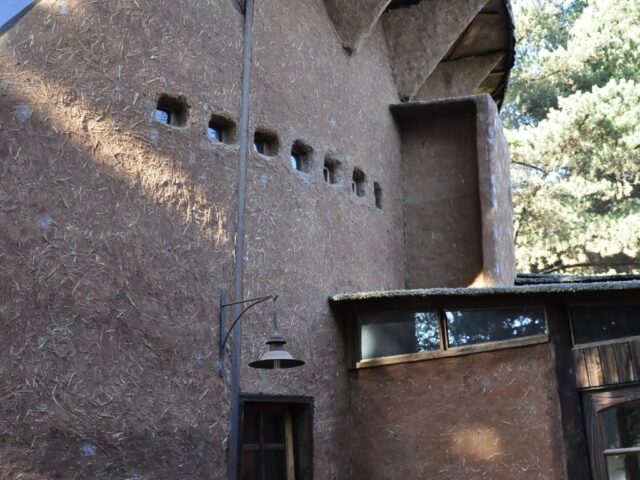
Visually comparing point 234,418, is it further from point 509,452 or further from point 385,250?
point 385,250

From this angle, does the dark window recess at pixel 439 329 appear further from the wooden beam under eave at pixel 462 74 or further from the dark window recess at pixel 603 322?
the wooden beam under eave at pixel 462 74

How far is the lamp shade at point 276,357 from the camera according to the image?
266 inches

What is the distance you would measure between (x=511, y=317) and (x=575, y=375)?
0.90 meters

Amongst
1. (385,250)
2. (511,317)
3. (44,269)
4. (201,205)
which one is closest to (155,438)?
(44,269)

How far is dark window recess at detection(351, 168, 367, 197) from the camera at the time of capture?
10.3 metres

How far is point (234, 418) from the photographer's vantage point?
7.46 meters

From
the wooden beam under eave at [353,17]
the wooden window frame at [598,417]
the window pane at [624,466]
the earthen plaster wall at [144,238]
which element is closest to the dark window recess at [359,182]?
the earthen plaster wall at [144,238]

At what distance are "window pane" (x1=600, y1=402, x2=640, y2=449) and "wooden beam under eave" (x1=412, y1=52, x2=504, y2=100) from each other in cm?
752

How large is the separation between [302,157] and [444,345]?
274 cm

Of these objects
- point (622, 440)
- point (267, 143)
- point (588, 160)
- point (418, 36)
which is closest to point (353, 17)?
point (418, 36)

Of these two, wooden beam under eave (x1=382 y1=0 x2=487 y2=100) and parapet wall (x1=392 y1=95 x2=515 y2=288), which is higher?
wooden beam under eave (x1=382 y1=0 x2=487 y2=100)

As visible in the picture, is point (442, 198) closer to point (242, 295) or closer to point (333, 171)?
point (333, 171)

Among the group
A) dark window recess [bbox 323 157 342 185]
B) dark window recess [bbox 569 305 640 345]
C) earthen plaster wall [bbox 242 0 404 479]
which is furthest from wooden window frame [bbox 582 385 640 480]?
dark window recess [bbox 323 157 342 185]

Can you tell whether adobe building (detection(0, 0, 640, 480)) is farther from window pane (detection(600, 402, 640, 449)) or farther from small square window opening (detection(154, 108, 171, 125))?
small square window opening (detection(154, 108, 171, 125))
